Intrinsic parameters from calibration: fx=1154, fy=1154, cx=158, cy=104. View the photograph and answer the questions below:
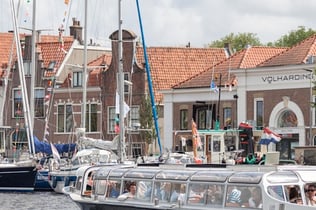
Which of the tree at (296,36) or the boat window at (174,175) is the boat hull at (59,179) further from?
the tree at (296,36)

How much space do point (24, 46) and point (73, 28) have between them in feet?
25.7

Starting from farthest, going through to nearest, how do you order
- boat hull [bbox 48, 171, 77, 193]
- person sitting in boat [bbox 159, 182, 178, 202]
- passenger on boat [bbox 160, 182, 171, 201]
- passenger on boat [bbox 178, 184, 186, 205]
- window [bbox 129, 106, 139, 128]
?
window [bbox 129, 106, 139, 128], boat hull [bbox 48, 171, 77, 193], passenger on boat [bbox 160, 182, 171, 201], person sitting in boat [bbox 159, 182, 178, 202], passenger on boat [bbox 178, 184, 186, 205]

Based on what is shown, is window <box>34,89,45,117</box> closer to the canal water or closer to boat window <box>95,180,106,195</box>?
the canal water

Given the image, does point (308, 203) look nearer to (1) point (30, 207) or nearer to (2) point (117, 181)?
(2) point (117, 181)

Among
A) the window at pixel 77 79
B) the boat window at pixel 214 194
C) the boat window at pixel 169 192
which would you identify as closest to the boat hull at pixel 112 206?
the boat window at pixel 169 192

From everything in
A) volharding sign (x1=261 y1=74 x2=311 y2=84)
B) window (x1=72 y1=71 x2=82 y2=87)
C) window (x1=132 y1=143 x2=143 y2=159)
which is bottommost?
window (x1=132 y1=143 x2=143 y2=159)

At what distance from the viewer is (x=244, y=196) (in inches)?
1259

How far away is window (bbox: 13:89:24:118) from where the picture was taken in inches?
3602

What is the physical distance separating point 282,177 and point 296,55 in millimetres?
42675

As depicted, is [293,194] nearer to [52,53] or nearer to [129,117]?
[129,117]

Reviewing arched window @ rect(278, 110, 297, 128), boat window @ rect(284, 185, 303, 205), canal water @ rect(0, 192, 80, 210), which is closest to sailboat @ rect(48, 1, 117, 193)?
canal water @ rect(0, 192, 80, 210)

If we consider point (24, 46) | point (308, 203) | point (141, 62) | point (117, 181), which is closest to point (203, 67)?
point (141, 62)

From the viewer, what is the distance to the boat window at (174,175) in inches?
1373

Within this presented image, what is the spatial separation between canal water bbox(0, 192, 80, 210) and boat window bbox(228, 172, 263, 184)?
64.5 ft
